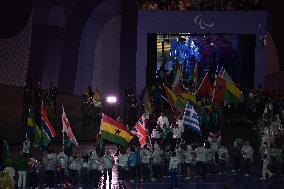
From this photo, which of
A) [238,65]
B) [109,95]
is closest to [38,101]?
[109,95]

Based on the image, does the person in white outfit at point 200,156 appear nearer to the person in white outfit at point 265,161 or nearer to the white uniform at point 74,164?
the person in white outfit at point 265,161

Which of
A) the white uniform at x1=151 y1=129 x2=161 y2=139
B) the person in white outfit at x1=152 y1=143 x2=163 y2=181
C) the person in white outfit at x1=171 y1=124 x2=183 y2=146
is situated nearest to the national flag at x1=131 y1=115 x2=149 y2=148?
the person in white outfit at x1=152 y1=143 x2=163 y2=181

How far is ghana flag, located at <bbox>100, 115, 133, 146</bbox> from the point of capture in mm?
24723

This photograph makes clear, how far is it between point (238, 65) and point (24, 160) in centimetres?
2123

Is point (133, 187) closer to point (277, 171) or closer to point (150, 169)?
point (150, 169)

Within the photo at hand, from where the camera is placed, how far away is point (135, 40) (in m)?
37.8

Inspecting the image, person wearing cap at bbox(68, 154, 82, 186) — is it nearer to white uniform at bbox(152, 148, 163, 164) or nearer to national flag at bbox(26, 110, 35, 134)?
national flag at bbox(26, 110, 35, 134)

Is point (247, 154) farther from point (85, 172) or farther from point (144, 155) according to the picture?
point (85, 172)

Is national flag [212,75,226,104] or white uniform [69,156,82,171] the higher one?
national flag [212,75,226,104]

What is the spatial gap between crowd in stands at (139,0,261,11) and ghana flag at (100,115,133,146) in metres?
14.3

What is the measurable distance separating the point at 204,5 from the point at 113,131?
15526 mm

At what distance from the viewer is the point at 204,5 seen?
37688 mm

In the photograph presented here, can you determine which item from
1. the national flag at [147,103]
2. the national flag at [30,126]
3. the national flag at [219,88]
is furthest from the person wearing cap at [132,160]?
the national flag at [147,103]

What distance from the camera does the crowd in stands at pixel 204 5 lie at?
37625 millimetres
